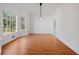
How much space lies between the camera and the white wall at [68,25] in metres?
3.00

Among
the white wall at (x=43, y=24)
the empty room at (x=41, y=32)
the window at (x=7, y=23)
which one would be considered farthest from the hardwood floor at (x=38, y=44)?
the window at (x=7, y=23)

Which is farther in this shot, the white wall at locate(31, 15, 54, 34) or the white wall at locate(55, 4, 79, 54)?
the white wall at locate(55, 4, 79, 54)

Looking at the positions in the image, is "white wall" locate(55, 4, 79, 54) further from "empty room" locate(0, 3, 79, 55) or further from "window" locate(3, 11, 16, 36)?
"window" locate(3, 11, 16, 36)

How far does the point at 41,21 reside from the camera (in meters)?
2.74

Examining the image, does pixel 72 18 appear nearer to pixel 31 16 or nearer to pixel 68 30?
pixel 68 30

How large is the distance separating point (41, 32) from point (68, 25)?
3.75ft

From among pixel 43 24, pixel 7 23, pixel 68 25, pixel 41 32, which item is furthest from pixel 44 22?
pixel 68 25

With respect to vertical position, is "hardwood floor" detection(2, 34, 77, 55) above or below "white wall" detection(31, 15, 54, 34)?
below

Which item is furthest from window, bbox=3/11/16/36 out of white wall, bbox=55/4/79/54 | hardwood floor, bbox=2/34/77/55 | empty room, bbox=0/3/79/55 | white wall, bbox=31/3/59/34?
white wall, bbox=55/4/79/54

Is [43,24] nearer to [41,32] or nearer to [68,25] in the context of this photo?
[41,32]

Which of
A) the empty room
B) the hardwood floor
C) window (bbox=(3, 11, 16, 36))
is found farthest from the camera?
the hardwood floor

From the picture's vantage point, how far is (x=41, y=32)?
271 centimetres

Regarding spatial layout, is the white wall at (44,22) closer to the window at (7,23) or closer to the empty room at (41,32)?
the empty room at (41,32)

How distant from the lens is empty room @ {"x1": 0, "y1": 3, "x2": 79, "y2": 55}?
2609 mm
